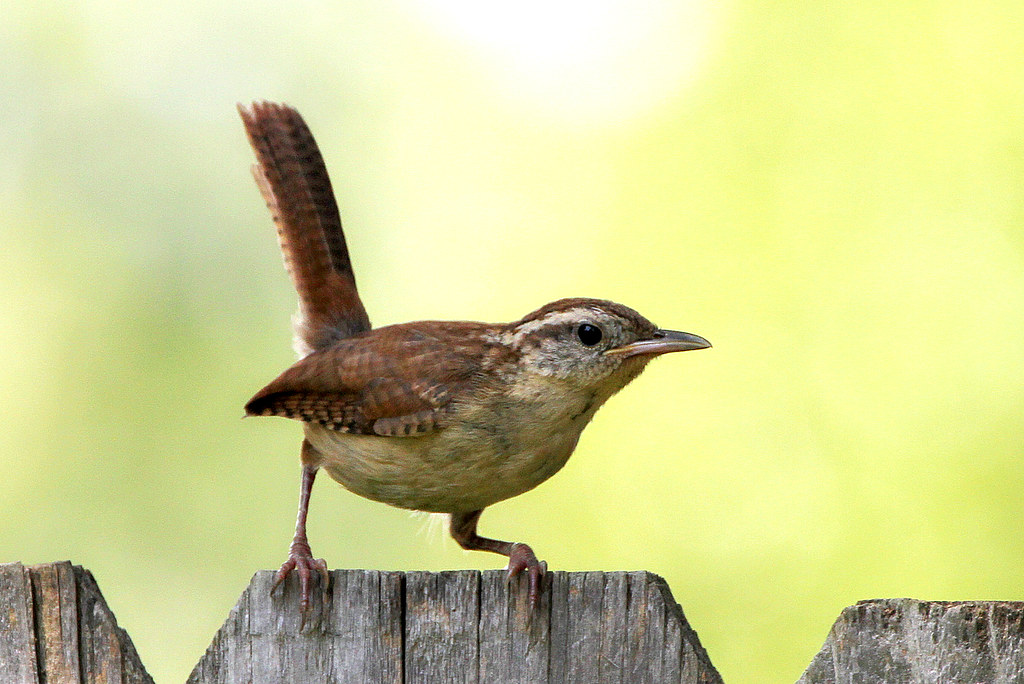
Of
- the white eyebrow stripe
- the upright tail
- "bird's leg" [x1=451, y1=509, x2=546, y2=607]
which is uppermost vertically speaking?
the upright tail

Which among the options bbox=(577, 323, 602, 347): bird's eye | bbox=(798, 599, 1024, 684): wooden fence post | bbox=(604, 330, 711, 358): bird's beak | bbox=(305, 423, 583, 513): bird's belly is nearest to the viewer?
bbox=(798, 599, 1024, 684): wooden fence post

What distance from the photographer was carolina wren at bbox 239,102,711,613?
352cm

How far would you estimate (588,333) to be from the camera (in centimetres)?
372

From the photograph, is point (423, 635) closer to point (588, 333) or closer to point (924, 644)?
point (924, 644)

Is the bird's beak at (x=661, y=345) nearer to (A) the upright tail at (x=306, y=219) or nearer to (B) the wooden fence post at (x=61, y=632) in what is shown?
(A) the upright tail at (x=306, y=219)

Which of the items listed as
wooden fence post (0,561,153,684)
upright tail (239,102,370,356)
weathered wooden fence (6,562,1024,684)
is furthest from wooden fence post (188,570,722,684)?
upright tail (239,102,370,356)

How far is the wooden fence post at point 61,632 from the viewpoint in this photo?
234 centimetres

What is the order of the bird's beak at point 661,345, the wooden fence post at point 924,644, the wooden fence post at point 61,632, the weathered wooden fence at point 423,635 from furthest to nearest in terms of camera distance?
1. the bird's beak at point 661,345
2. the wooden fence post at point 61,632
3. the weathered wooden fence at point 423,635
4. the wooden fence post at point 924,644

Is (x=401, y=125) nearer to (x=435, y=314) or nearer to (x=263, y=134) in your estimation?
(x=435, y=314)

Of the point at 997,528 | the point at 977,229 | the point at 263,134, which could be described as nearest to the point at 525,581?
the point at 263,134

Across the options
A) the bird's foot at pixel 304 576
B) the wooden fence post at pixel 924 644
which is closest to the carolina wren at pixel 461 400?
the bird's foot at pixel 304 576

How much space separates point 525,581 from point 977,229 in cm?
419

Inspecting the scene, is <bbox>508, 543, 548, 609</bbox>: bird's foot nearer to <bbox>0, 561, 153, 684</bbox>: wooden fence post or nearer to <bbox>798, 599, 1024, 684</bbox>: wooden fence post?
<bbox>798, 599, 1024, 684</bbox>: wooden fence post

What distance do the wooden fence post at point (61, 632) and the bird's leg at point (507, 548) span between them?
0.76 m
